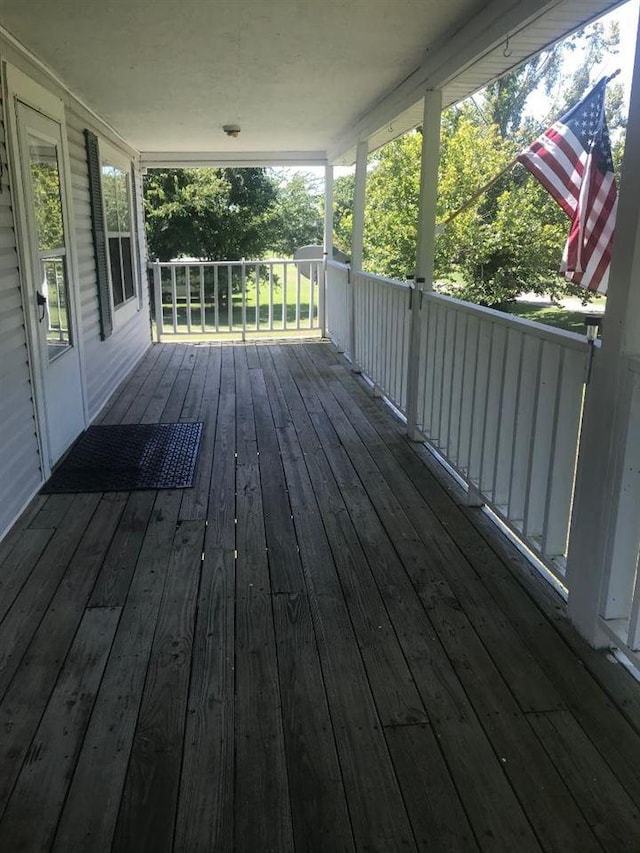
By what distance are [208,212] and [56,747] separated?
17.2 meters

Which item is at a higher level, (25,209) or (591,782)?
(25,209)

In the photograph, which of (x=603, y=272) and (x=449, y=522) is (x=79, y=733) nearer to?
(x=449, y=522)

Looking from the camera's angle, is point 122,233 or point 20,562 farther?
point 122,233

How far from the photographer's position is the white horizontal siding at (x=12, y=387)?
3064 mm

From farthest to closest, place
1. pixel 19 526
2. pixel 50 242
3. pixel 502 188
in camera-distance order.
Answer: pixel 502 188 < pixel 50 242 < pixel 19 526

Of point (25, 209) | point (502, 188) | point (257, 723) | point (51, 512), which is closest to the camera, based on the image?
point (257, 723)

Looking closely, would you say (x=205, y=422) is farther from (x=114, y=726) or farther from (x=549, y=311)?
(x=549, y=311)

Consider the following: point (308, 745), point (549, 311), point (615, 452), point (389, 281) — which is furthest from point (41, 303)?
point (549, 311)

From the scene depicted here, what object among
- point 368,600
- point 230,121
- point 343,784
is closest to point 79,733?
point 343,784

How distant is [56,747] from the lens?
5.68 feet

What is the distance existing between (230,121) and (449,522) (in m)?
4.50

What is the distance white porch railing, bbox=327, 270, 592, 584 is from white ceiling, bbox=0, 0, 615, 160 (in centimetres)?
128

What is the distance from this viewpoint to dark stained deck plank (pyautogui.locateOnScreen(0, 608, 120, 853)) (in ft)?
4.86

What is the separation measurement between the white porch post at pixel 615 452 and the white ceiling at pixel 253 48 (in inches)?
46.3
